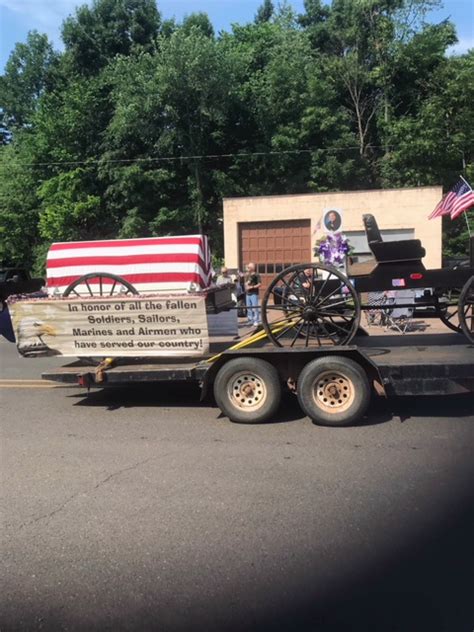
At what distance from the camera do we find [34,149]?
31.4 metres

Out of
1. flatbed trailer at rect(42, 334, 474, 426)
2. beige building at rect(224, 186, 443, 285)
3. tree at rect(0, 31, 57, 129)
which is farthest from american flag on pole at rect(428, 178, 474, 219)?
tree at rect(0, 31, 57, 129)

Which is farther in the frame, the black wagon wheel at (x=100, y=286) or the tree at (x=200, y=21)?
the tree at (x=200, y=21)

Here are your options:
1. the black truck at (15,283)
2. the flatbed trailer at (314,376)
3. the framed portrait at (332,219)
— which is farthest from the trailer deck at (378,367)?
the black truck at (15,283)

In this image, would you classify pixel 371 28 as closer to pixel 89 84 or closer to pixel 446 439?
pixel 89 84

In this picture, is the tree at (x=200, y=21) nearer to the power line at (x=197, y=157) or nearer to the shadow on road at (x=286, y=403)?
the power line at (x=197, y=157)

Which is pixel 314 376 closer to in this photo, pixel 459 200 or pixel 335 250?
pixel 335 250

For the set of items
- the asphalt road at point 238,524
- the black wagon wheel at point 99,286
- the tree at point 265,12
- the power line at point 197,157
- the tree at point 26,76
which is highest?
the tree at point 265,12

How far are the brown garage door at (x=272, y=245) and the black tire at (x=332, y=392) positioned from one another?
1631 centimetres

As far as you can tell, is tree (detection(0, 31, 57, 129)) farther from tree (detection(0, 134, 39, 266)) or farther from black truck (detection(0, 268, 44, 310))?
black truck (detection(0, 268, 44, 310))

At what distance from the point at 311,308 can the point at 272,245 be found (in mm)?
16048

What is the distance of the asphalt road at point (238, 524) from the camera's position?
10.2ft

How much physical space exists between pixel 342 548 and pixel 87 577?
1.56m

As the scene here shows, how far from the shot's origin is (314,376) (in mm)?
6070

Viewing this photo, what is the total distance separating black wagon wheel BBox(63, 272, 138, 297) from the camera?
24.4 ft
